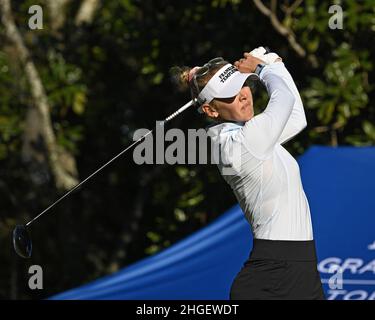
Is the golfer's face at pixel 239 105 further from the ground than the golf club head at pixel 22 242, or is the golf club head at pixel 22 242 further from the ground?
the golfer's face at pixel 239 105

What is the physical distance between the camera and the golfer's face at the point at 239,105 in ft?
13.2

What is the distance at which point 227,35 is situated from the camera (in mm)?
8281

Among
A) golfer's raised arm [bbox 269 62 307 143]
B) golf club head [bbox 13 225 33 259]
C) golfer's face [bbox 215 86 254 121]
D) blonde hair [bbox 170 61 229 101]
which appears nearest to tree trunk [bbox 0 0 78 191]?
golf club head [bbox 13 225 33 259]

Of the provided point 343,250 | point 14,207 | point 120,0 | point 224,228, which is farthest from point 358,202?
point 14,207

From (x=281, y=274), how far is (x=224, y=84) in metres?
0.77

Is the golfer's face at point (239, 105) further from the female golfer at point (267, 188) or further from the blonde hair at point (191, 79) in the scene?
the blonde hair at point (191, 79)

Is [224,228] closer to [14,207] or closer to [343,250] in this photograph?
[343,250]

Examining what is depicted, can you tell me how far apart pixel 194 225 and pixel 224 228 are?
207cm

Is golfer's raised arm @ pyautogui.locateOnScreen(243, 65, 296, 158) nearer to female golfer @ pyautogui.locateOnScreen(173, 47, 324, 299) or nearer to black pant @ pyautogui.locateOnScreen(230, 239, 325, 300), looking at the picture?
female golfer @ pyautogui.locateOnScreen(173, 47, 324, 299)

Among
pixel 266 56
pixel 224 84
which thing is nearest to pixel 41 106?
pixel 266 56

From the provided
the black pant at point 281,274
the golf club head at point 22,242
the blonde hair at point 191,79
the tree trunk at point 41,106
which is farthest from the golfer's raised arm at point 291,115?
the tree trunk at point 41,106

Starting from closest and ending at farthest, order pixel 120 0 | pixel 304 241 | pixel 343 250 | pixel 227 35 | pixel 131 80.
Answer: pixel 304 241, pixel 343 250, pixel 227 35, pixel 120 0, pixel 131 80

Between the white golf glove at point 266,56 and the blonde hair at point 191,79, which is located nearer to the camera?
the blonde hair at point 191,79

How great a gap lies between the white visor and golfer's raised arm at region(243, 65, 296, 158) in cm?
14
